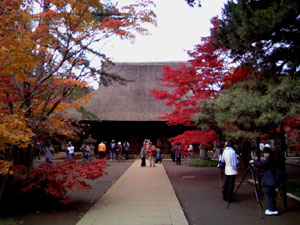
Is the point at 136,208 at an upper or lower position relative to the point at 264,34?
lower

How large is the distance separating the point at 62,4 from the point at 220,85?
7697 millimetres

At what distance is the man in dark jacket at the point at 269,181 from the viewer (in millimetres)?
6055

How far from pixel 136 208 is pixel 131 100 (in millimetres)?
19418

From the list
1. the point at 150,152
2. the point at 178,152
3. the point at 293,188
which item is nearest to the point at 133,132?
the point at 178,152

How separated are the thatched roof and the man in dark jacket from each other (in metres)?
16.2

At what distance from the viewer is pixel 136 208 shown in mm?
6836

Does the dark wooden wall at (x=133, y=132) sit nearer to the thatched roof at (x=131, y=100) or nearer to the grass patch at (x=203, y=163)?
the thatched roof at (x=131, y=100)

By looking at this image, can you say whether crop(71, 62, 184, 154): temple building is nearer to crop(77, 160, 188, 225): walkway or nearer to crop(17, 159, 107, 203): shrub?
crop(77, 160, 188, 225): walkway

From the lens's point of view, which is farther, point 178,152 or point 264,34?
point 178,152

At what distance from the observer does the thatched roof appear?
23.7m

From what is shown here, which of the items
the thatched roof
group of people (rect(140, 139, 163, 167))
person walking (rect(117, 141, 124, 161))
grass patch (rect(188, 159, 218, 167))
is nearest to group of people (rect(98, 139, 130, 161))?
person walking (rect(117, 141, 124, 161))

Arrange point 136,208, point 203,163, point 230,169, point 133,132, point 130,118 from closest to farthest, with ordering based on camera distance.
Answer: point 136,208
point 230,169
point 203,163
point 130,118
point 133,132

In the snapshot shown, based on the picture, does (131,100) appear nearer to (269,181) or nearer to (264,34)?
(264,34)

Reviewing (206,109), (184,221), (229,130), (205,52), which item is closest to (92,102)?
(205,52)
